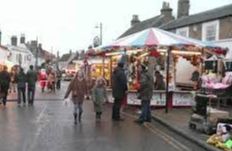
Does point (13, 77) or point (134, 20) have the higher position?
point (134, 20)

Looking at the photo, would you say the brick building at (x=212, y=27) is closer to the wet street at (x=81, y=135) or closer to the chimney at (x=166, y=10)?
the chimney at (x=166, y=10)

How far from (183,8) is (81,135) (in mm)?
32992

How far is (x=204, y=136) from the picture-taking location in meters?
14.7

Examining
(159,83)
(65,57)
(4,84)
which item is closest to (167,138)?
(159,83)

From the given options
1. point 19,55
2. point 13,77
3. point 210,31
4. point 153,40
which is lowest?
point 13,77

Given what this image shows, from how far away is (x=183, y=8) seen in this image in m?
46.8

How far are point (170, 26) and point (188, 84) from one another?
9081mm

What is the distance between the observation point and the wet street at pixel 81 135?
13.1 metres

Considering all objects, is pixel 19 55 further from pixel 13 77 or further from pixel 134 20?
pixel 13 77

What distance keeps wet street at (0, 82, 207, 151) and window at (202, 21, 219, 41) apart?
13.7 metres

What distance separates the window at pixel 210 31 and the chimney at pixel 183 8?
11587 mm

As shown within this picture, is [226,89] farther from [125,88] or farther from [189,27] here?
[189,27]

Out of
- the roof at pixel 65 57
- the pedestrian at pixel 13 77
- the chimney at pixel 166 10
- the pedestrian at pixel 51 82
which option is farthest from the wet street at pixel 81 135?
the roof at pixel 65 57

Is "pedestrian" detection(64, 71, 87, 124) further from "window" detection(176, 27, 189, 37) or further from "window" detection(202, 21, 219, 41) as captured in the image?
"window" detection(176, 27, 189, 37)
